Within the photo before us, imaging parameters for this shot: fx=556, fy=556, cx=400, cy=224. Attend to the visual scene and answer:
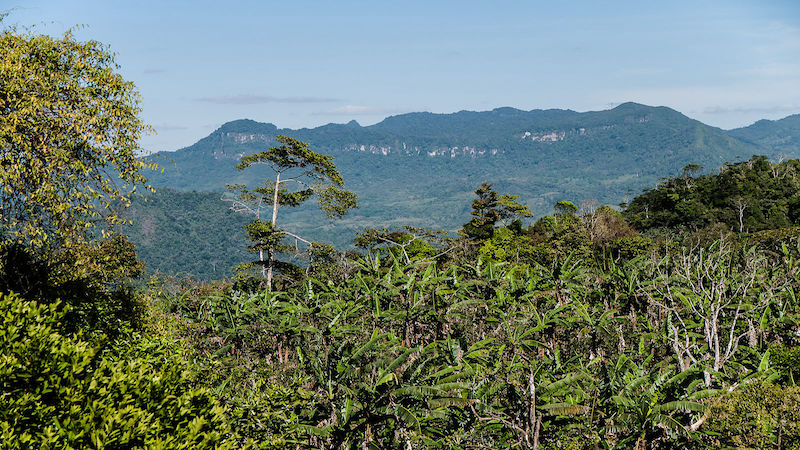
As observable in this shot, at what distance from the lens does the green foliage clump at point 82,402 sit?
238 inches

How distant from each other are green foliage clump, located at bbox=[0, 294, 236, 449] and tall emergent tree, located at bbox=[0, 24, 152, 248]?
141 inches

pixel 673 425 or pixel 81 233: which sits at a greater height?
pixel 81 233

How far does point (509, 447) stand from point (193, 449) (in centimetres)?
803

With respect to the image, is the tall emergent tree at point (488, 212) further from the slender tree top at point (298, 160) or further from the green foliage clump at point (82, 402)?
the green foliage clump at point (82, 402)

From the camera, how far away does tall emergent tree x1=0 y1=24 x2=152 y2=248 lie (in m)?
10.5

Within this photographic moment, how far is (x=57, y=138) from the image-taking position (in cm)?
1091

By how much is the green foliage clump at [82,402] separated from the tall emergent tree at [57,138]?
3588 millimetres

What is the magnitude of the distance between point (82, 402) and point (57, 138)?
6.30 meters

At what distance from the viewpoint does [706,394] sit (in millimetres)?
11875

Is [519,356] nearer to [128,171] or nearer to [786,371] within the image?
[786,371]

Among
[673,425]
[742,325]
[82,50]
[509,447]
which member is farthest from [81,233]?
[742,325]

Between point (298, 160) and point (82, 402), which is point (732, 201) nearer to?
point (298, 160)

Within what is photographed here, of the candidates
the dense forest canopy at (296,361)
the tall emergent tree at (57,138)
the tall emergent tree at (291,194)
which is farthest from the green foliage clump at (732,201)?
the tall emergent tree at (57,138)

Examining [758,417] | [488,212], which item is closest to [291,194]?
[758,417]
